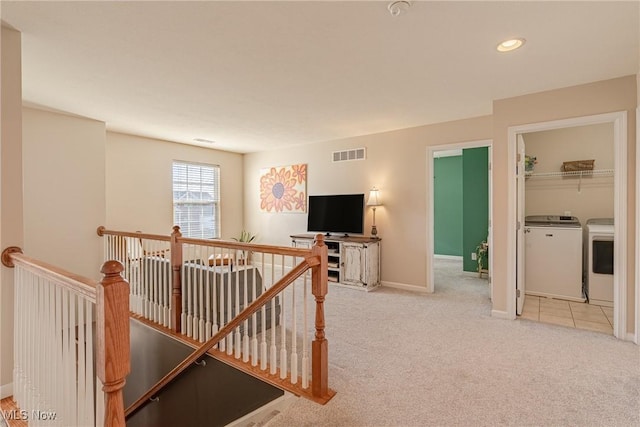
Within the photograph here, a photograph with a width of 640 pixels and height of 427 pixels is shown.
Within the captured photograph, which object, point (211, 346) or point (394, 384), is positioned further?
point (211, 346)

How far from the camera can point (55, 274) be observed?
147cm

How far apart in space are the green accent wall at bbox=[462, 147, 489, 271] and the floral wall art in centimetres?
320

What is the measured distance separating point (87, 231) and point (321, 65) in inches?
147

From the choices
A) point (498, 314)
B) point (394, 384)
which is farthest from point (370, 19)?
point (498, 314)

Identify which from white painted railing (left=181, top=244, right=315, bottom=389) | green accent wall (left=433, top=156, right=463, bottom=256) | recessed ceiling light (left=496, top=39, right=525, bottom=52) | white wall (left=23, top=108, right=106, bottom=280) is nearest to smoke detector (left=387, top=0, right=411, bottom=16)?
recessed ceiling light (left=496, top=39, right=525, bottom=52)

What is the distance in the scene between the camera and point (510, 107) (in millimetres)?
3516

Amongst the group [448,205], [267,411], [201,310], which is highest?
[448,205]

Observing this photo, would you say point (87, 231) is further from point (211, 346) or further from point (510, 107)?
point (510, 107)

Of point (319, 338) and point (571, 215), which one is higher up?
point (571, 215)

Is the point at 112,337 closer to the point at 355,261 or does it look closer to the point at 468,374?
the point at 468,374

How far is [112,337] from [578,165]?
5645 mm

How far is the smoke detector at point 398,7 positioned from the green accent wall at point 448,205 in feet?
19.4

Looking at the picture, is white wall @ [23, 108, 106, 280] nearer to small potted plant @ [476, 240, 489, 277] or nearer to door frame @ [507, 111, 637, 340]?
door frame @ [507, 111, 637, 340]

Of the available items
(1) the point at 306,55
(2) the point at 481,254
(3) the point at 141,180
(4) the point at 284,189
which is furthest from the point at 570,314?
(3) the point at 141,180
